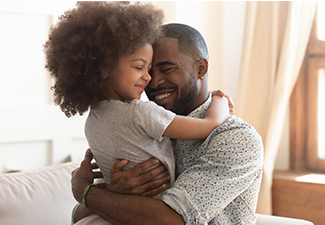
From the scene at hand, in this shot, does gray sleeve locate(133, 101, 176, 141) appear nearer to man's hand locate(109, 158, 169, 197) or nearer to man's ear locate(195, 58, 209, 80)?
man's hand locate(109, 158, 169, 197)

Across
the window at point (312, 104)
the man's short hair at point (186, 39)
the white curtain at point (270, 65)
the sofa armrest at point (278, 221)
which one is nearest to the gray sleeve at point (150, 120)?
the man's short hair at point (186, 39)

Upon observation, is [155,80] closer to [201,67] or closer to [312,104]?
[201,67]

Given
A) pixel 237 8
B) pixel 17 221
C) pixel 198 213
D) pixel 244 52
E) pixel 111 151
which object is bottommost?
pixel 17 221

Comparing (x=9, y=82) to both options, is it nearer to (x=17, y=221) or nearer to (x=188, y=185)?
(x=17, y=221)

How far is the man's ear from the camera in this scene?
4.30ft

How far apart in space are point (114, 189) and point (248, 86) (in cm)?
186

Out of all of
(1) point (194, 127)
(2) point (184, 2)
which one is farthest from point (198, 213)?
(2) point (184, 2)

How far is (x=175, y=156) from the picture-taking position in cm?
126

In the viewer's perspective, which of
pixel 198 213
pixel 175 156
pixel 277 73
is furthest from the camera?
pixel 277 73

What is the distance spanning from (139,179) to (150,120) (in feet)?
0.65

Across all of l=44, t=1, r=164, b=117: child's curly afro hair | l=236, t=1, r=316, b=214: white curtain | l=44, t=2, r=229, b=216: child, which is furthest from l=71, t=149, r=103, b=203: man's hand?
l=236, t=1, r=316, b=214: white curtain

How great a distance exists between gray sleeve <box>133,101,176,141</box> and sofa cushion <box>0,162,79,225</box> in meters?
0.74

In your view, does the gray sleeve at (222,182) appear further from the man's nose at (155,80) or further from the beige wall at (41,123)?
the beige wall at (41,123)

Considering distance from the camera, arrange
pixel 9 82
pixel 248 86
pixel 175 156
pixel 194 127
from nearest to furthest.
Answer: pixel 194 127 < pixel 175 156 < pixel 9 82 < pixel 248 86
